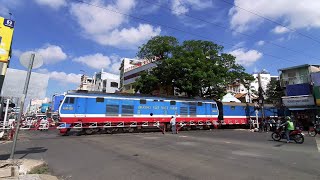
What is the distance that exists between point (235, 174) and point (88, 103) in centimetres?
1708

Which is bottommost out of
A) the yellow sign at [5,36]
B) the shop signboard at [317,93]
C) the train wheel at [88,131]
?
the train wheel at [88,131]

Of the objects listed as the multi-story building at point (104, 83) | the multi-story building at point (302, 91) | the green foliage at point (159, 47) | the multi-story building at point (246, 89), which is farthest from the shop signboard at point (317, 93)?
the multi-story building at point (104, 83)

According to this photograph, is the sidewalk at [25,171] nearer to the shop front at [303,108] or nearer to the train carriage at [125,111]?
the train carriage at [125,111]

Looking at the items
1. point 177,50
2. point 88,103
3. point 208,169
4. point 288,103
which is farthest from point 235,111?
point 208,169

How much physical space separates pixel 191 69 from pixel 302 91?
45.3 ft

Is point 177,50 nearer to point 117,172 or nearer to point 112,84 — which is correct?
point 117,172

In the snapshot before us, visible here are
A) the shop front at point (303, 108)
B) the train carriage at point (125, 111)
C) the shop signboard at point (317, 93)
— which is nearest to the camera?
the train carriage at point (125, 111)

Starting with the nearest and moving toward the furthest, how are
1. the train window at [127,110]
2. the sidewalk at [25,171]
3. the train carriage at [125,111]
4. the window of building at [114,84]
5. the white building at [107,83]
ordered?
the sidewalk at [25,171]
the train carriage at [125,111]
the train window at [127,110]
the white building at [107,83]
the window of building at [114,84]

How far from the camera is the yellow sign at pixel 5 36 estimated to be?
64.5ft

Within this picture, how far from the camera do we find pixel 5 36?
68.5ft

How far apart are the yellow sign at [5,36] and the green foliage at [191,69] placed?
20.6 m

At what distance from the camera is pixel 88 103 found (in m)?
22.3

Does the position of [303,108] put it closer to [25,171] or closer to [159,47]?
[159,47]

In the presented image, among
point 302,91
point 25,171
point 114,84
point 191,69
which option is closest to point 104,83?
point 114,84
